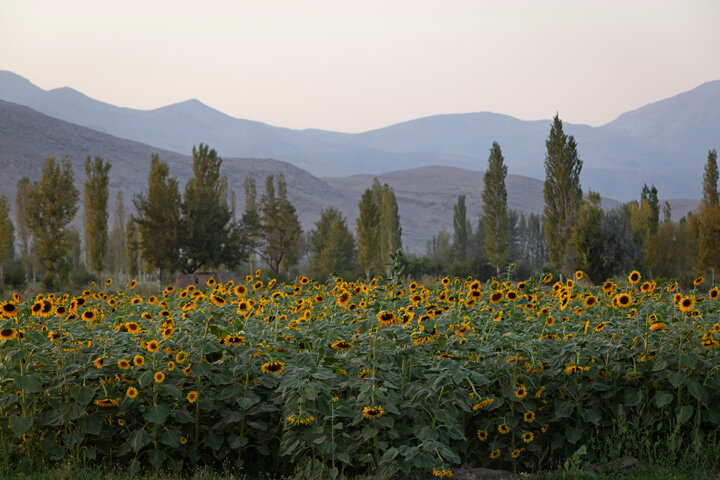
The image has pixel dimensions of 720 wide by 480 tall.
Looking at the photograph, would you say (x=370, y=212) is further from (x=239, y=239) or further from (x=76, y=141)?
(x=76, y=141)

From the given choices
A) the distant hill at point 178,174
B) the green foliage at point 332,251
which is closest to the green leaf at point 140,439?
the green foliage at point 332,251

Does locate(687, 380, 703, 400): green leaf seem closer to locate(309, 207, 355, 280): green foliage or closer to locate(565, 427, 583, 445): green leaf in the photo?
locate(565, 427, 583, 445): green leaf

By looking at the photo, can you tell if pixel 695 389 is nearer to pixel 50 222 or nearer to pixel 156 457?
pixel 156 457

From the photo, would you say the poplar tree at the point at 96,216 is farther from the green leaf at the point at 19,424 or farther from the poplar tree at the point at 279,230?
the green leaf at the point at 19,424

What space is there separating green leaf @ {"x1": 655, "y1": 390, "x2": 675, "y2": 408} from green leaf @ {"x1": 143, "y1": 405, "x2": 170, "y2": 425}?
4049 mm

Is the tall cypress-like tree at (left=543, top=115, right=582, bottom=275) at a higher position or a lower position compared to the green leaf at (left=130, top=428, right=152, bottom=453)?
higher

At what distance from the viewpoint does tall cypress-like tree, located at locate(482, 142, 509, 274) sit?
40.2 metres

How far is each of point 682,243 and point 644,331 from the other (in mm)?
36851

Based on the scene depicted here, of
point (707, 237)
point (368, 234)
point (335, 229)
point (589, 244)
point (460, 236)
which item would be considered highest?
point (335, 229)

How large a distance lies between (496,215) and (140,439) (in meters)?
37.3

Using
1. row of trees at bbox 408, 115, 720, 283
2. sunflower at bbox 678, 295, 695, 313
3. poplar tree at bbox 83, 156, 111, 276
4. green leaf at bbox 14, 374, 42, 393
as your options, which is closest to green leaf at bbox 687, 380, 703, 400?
sunflower at bbox 678, 295, 695, 313

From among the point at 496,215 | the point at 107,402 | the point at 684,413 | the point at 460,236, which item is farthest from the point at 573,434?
the point at 460,236

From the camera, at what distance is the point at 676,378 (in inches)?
204

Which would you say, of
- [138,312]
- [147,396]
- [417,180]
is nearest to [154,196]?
[138,312]
